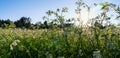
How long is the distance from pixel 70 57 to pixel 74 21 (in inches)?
57.5

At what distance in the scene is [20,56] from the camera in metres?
5.63

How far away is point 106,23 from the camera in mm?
5777

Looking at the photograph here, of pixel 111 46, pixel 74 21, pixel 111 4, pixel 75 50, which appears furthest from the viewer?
pixel 74 21

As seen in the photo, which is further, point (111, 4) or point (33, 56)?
point (33, 56)

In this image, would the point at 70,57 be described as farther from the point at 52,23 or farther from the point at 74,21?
the point at 52,23

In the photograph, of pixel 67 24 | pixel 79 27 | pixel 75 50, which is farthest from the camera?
pixel 67 24

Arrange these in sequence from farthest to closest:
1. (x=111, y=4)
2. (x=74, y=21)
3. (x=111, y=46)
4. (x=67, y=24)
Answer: (x=67, y=24) → (x=74, y=21) → (x=111, y=4) → (x=111, y=46)

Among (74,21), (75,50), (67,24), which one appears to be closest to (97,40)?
(75,50)

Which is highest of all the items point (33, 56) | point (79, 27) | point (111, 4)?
point (111, 4)

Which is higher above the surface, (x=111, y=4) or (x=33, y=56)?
(x=111, y=4)

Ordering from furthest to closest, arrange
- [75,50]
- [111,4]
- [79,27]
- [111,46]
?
[79,27], [75,50], [111,4], [111,46]

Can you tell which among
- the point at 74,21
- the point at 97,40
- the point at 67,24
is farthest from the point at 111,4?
the point at 67,24

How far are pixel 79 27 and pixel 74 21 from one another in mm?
605

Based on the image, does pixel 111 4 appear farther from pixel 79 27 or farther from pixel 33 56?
pixel 33 56
